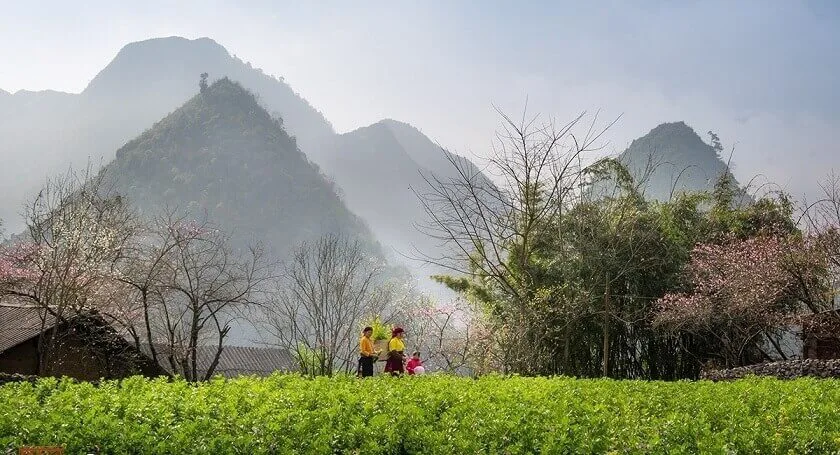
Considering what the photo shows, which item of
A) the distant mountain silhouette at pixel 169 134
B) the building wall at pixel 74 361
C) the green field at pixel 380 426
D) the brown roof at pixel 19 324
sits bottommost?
the green field at pixel 380 426

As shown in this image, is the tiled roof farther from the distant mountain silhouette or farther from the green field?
the distant mountain silhouette

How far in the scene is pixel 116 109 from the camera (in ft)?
427

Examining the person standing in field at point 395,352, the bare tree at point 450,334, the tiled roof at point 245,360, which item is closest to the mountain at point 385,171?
the tiled roof at point 245,360

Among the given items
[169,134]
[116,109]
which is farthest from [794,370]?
[116,109]

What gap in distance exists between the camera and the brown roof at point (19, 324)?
2070 centimetres

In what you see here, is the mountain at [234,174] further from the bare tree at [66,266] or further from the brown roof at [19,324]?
the bare tree at [66,266]

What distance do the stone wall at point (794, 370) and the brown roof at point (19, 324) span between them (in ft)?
55.3

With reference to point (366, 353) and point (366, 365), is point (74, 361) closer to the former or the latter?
point (366, 365)

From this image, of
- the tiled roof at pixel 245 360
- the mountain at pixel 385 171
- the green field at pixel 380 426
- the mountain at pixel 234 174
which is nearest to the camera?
the green field at pixel 380 426

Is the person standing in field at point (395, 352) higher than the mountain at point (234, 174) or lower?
lower

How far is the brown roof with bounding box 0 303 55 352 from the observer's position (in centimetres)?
2070

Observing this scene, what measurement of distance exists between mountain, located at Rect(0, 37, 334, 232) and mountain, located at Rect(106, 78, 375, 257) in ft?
30.3

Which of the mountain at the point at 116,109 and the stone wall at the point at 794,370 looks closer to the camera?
the stone wall at the point at 794,370

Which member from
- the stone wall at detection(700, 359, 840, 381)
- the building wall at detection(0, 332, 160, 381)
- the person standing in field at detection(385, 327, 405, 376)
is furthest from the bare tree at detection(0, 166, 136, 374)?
the stone wall at detection(700, 359, 840, 381)
